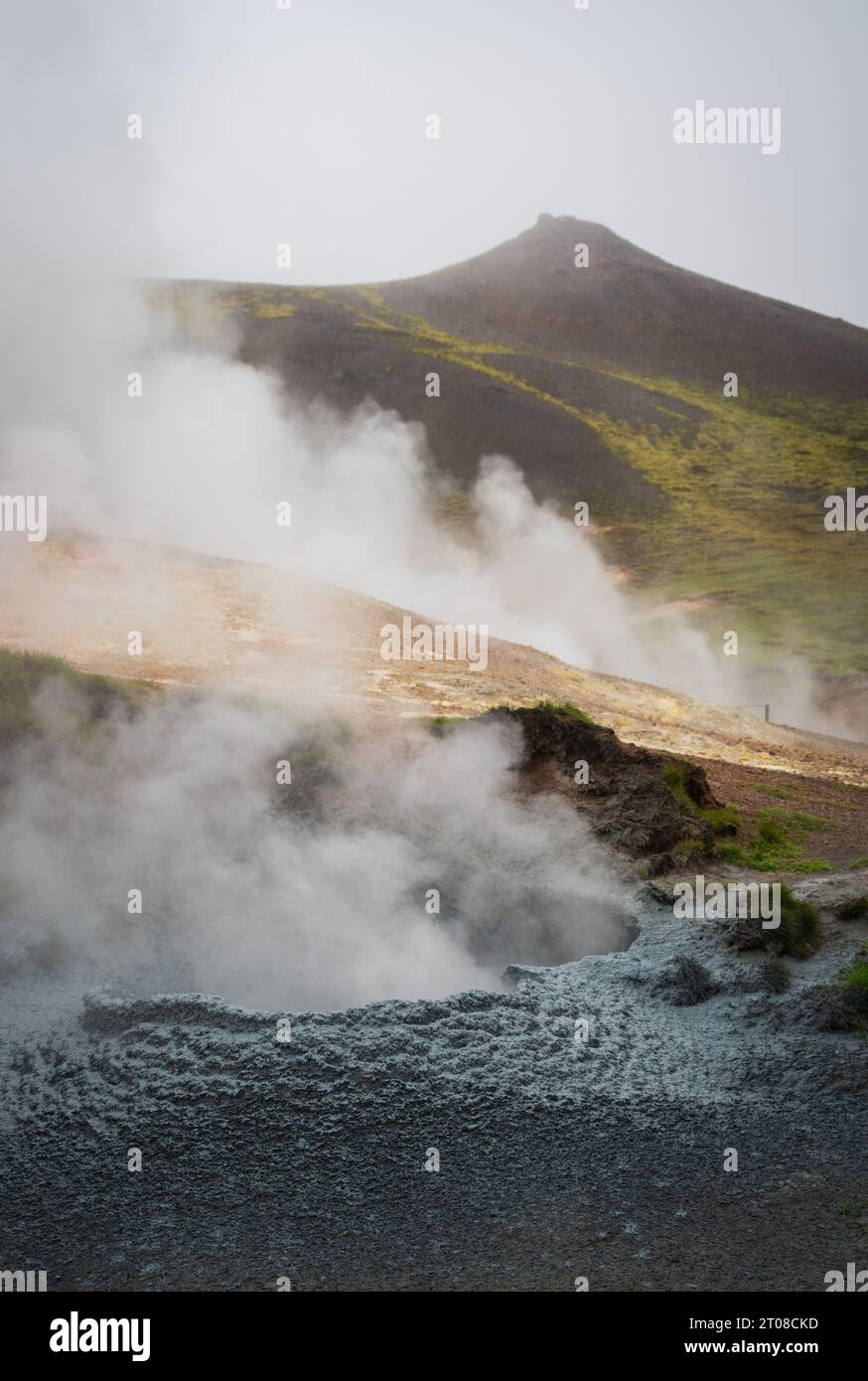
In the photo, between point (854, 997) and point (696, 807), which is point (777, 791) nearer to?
point (696, 807)

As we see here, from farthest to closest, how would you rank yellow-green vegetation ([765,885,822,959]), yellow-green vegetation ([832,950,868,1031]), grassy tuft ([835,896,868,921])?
grassy tuft ([835,896,868,921])
yellow-green vegetation ([765,885,822,959])
yellow-green vegetation ([832,950,868,1031])

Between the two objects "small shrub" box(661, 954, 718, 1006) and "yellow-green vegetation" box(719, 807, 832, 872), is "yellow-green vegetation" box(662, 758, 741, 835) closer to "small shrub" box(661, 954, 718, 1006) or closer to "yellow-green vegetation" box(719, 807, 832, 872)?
"yellow-green vegetation" box(719, 807, 832, 872)

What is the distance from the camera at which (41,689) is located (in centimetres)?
1024

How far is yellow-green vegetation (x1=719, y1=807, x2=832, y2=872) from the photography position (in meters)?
9.92

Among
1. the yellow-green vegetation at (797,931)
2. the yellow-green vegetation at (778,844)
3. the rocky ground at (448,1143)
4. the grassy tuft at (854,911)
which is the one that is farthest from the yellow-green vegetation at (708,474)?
the rocky ground at (448,1143)

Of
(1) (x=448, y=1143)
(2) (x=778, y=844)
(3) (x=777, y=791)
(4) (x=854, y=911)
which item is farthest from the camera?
(3) (x=777, y=791)

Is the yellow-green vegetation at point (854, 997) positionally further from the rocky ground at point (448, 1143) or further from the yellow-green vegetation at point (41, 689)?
the yellow-green vegetation at point (41, 689)

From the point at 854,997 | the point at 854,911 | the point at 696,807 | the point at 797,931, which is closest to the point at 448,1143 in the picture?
the point at 854,997

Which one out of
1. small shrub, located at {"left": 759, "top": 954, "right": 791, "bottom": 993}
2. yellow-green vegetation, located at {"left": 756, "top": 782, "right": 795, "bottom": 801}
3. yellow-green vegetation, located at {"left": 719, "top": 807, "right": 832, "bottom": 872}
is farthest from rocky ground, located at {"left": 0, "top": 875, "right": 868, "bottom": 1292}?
yellow-green vegetation, located at {"left": 756, "top": 782, "right": 795, "bottom": 801}

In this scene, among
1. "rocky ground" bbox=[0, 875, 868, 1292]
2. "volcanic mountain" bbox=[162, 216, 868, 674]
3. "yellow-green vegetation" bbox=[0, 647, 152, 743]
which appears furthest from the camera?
"volcanic mountain" bbox=[162, 216, 868, 674]

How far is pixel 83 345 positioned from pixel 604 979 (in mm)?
29771

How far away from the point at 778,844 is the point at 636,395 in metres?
57.7

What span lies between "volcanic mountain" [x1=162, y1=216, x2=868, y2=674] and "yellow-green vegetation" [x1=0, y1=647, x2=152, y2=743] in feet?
65.8
